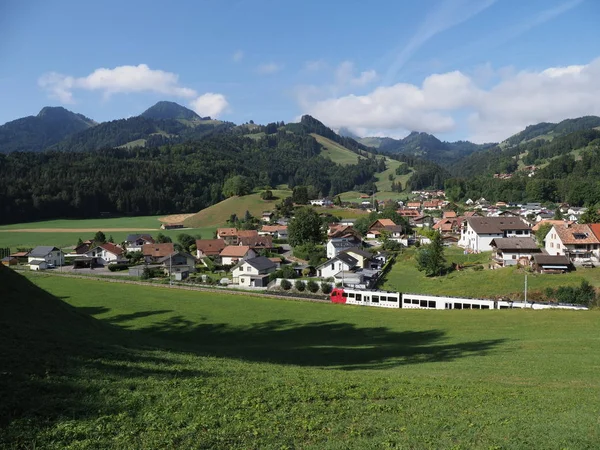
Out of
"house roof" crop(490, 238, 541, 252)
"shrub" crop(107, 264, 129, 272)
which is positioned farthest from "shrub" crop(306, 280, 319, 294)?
"shrub" crop(107, 264, 129, 272)

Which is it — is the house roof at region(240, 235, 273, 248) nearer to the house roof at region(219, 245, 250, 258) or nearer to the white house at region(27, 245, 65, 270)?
the house roof at region(219, 245, 250, 258)

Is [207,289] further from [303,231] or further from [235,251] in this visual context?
[303,231]

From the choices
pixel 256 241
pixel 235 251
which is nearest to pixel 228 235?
pixel 256 241

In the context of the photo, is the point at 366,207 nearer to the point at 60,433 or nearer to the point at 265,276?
the point at 265,276

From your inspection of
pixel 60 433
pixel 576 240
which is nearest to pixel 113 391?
pixel 60 433

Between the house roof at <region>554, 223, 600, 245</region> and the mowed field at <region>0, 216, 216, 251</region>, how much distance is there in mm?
71554

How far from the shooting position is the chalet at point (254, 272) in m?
52.3

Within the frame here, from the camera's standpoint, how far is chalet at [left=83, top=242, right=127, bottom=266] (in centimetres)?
6961

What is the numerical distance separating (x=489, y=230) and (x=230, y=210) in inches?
3385

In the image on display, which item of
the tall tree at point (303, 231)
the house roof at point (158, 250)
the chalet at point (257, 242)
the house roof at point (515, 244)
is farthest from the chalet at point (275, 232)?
the house roof at point (515, 244)

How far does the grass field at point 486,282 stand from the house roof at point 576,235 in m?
6.69

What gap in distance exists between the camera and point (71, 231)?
111125 mm

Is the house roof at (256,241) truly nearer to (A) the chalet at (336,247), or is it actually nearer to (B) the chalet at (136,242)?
(A) the chalet at (336,247)

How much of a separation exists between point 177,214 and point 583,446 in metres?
157
